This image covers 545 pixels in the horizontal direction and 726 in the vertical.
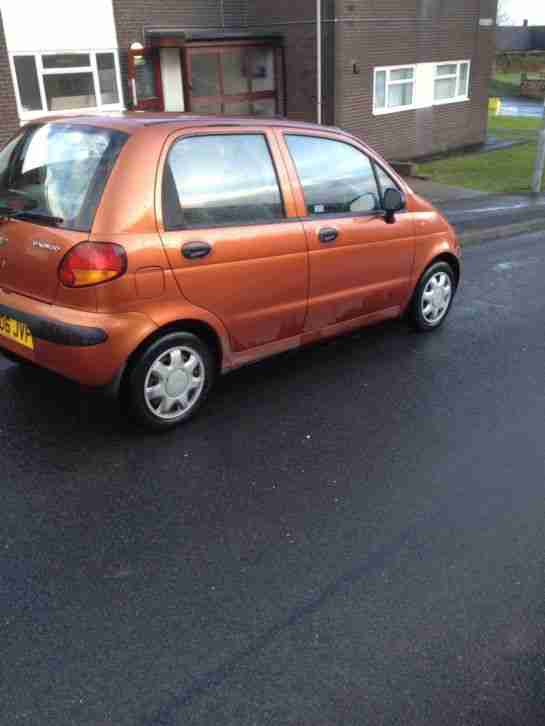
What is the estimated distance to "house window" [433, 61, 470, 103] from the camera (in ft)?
61.8

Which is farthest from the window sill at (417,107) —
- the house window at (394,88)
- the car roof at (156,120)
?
the car roof at (156,120)

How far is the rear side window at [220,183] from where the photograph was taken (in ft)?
12.9

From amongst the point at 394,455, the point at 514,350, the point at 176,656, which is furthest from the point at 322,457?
the point at 514,350

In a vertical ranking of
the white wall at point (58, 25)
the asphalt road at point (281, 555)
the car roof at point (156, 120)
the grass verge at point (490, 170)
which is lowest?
the grass verge at point (490, 170)

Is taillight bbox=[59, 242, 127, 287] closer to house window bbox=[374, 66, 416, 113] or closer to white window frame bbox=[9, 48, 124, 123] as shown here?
white window frame bbox=[9, 48, 124, 123]

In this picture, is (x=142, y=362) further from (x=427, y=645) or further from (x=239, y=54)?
(x=239, y=54)

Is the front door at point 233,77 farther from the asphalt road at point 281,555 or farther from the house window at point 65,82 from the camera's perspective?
the asphalt road at point 281,555

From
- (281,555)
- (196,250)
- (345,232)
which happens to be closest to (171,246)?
(196,250)

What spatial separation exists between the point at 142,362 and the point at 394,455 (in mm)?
1555

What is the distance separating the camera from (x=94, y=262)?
143 inches

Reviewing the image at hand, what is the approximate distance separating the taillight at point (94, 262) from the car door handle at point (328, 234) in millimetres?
1524

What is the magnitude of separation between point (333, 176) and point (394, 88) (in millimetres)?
14167

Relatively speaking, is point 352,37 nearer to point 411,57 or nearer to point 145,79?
point 411,57

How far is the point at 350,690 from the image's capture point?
242 centimetres
